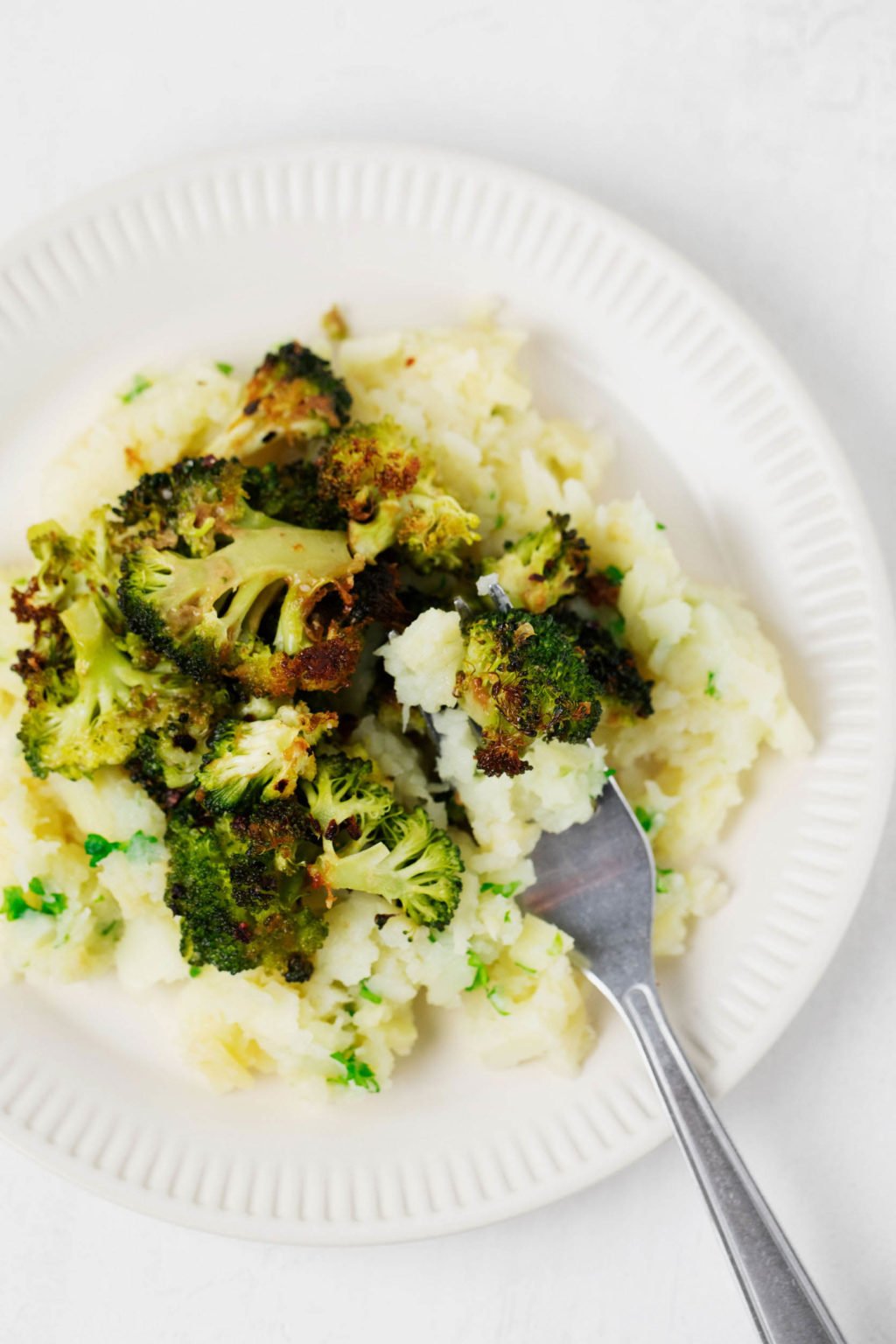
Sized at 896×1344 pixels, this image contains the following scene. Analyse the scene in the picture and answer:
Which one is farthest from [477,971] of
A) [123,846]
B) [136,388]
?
[136,388]

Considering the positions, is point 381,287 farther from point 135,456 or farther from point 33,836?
point 33,836

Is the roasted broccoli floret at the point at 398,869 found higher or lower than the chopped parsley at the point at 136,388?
lower

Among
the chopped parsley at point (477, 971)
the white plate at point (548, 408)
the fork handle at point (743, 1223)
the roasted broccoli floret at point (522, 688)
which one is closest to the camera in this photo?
the roasted broccoli floret at point (522, 688)

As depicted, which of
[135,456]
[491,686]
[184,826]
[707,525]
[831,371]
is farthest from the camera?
[831,371]

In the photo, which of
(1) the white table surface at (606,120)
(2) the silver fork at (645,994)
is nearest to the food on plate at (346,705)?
(2) the silver fork at (645,994)

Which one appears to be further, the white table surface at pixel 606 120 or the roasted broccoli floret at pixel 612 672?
the white table surface at pixel 606 120

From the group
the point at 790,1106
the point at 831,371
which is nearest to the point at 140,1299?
the point at 790,1106

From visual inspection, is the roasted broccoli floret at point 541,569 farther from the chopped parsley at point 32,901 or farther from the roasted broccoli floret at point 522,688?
the chopped parsley at point 32,901
